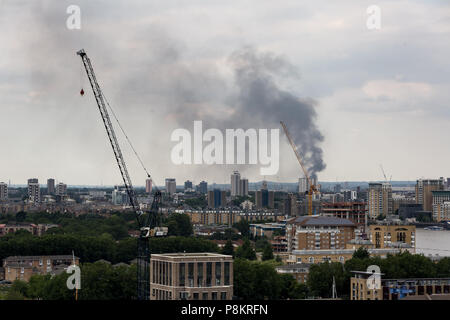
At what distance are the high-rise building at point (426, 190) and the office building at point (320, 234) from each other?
54.1m

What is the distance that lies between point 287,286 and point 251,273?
176 cm

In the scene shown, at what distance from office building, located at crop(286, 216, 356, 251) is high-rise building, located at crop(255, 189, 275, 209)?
5014 cm

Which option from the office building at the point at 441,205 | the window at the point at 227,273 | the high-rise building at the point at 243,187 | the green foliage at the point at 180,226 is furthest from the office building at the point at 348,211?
the high-rise building at the point at 243,187

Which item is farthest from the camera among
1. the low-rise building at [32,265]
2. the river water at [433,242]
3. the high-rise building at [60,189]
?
the high-rise building at [60,189]

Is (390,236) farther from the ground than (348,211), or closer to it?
closer to it

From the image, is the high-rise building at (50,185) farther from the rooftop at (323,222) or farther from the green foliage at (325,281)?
the green foliage at (325,281)

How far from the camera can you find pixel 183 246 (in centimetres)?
4134

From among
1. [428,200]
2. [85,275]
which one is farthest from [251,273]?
[428,200]

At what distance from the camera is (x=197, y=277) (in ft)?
74.8

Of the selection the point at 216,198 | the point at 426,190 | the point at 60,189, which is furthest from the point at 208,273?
the point at 60,189

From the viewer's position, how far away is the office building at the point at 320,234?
1761 inches

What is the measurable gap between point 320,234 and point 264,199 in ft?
179

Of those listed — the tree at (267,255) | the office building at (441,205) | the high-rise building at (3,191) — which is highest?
the high-rise building at (3,191)

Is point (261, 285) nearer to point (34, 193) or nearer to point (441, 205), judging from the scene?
point (441, 205)
